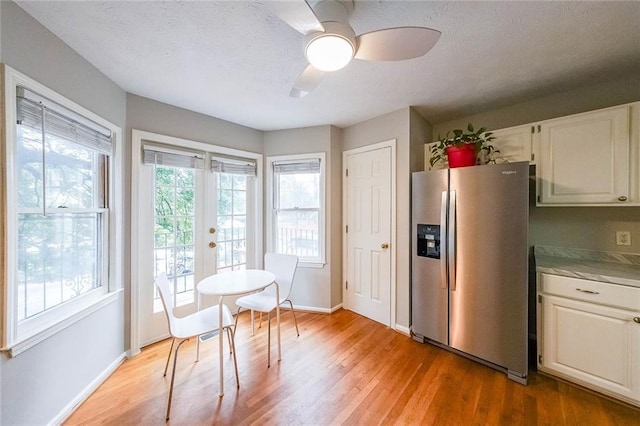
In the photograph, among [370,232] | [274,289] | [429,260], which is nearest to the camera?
[429,260]

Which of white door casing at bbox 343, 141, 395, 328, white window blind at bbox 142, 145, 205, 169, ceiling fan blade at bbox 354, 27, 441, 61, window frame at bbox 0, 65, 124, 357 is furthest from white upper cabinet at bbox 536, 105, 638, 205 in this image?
window frame at bbox 0, 65, 124, 357

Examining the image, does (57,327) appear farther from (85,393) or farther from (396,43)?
(396,43)

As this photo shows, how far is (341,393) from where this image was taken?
1734mm


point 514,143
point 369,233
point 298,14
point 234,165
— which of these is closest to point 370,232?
point 369,233

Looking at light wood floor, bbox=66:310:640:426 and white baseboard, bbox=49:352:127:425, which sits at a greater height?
white baseboard, bbox=49:352:127:425

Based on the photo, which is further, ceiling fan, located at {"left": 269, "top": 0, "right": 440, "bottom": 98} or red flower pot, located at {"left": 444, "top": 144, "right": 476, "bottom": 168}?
red flower pot, located at {"left": 444, "top": 144, "right": 476, "bottom": 168}

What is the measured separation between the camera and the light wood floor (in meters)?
1.53

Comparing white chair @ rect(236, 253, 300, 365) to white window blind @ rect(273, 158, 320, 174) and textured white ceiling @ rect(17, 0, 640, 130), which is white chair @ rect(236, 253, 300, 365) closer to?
white window blind @ rect(273, 158, 320, 174)

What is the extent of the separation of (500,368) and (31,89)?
3.64 meters

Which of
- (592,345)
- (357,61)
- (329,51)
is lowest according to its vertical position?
(592,345)

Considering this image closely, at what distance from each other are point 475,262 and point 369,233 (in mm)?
1155

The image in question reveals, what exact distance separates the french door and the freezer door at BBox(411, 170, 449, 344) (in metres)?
2.00

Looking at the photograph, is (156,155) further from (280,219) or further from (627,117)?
(627,117)

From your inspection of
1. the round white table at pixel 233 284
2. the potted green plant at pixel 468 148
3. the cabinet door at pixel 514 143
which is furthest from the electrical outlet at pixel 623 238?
the round white table at pixel 233 284
